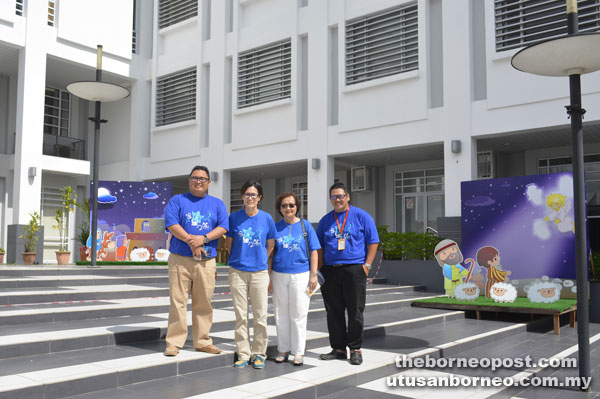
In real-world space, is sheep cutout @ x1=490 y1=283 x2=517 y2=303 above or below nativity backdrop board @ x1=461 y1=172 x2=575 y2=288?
below

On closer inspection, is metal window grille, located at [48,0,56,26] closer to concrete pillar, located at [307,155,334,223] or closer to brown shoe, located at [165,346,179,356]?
concrete pillar, located at [307,155,334,223]

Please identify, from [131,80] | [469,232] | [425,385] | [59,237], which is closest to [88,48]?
[131,80]

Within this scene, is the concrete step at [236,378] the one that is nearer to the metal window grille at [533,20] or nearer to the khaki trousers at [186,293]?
the khaki trousers at [186,293]

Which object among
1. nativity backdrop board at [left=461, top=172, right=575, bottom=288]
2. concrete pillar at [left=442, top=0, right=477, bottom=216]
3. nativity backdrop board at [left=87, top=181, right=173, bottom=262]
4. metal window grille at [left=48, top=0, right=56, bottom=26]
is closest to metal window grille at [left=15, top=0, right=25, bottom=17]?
metal window grille at [left=48, top=0, right=56, bottom=26]

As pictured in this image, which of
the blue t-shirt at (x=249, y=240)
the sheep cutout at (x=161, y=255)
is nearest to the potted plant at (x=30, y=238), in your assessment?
the sheep cutout at (x=161, y=255)

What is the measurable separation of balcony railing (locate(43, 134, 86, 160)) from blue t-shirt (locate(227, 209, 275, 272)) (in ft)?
47.7

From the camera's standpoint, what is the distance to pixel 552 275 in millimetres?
8812

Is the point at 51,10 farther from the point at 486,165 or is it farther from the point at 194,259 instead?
the point at 194,259

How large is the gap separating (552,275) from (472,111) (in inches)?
180

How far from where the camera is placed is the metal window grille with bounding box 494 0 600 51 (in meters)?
10.8

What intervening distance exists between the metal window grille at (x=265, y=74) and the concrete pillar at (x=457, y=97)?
15.2 feet

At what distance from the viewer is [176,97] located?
17.8m

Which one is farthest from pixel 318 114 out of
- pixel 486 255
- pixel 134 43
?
pixel 134 43

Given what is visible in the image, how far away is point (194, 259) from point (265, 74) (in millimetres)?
11637
